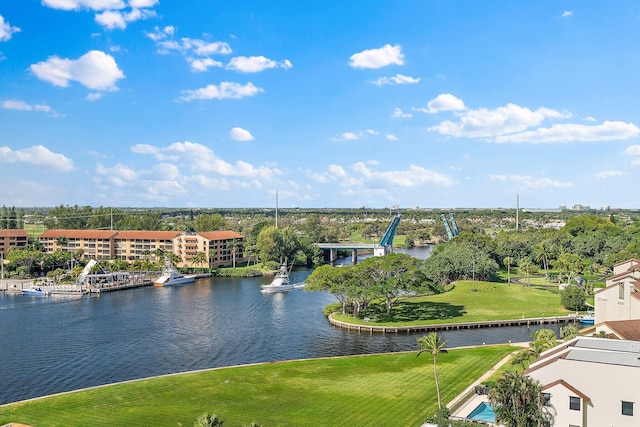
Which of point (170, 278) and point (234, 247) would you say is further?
point (234, 247)

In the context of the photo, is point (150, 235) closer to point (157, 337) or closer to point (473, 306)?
point (157, 337)

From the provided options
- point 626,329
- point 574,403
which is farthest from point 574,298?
point 574,403

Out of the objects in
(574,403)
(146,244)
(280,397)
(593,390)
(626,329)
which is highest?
(146,244)

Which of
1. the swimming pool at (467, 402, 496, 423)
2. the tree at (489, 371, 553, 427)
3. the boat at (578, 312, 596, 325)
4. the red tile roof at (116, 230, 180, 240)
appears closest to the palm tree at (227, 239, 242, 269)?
the red tile roof at (116, 230, 180, 240)

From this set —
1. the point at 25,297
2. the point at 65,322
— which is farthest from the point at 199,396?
the point at 25,297

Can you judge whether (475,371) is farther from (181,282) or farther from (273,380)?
(181,282)

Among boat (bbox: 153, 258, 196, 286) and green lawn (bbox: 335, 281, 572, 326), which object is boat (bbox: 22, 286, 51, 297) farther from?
green lawn (bbox: 335, 281, 572, 326)
